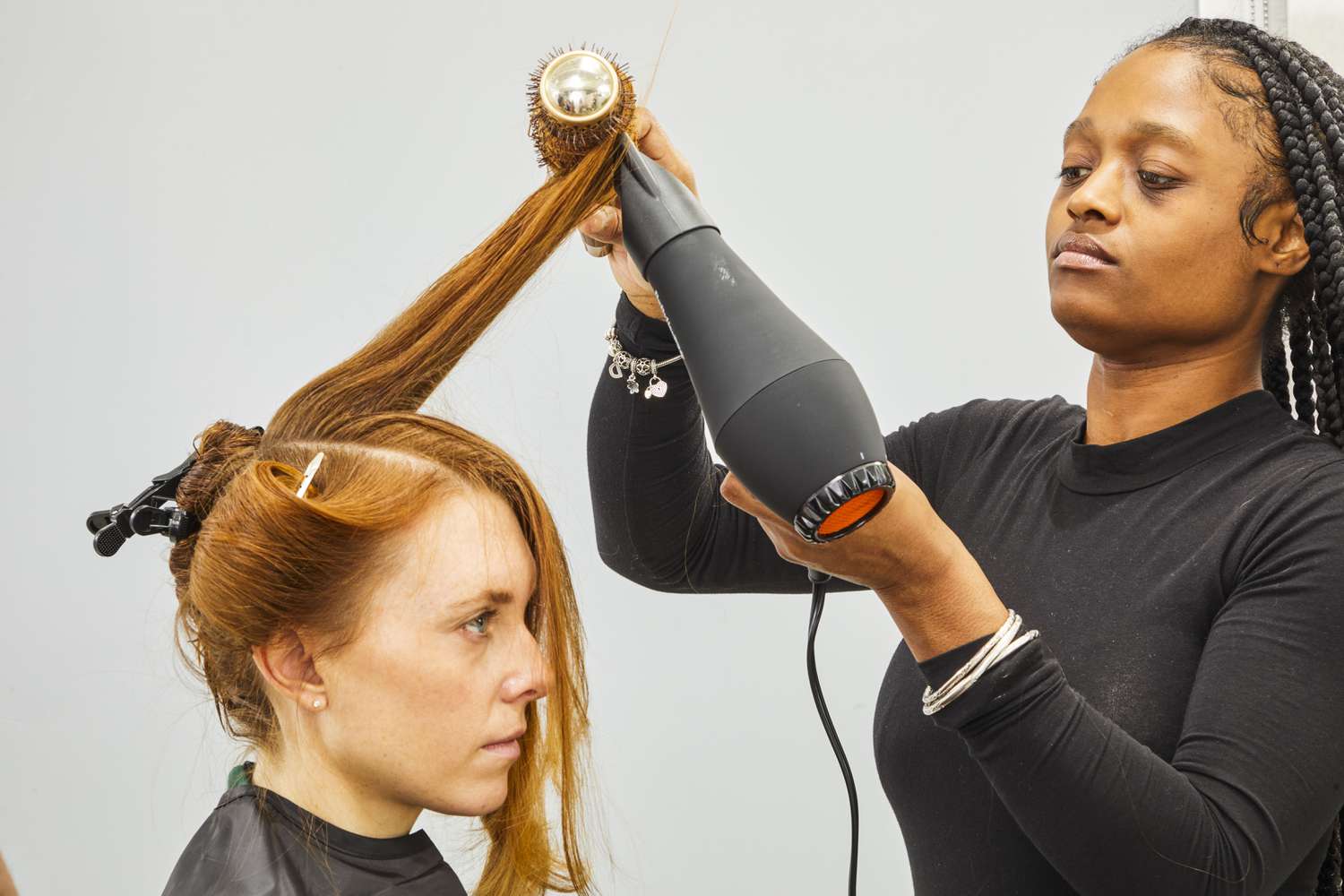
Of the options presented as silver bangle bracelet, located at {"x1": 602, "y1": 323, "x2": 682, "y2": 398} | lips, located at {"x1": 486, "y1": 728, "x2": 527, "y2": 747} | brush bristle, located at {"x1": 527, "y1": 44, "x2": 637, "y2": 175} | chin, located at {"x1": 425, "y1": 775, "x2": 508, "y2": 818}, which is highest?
brush bristle, located at {"x1": 527, "y1": 44, "x2": 637, "y2": 175}

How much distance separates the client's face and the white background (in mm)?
789

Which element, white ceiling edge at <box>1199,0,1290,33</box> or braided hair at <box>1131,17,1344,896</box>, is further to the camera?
white ceiling edge at <box>1199,0,1290,33</box>

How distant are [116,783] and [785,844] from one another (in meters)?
0.94

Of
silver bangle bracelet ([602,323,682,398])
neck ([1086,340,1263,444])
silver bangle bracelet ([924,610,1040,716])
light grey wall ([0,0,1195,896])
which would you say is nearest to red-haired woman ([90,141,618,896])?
silver bangle bracelet ([602,323,682,398])

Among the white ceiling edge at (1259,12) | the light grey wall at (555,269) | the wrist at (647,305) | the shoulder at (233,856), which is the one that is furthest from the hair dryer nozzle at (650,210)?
the white ceiling edge at (1259,12)

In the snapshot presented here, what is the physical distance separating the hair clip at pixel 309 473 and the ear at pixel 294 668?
0.10m

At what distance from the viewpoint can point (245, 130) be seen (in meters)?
1.77

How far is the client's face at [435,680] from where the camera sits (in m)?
0.89

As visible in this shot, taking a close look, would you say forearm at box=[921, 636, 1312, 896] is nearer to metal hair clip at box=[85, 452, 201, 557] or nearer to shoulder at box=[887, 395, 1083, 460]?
shoulder at box=[887, 395, 1083, 460]

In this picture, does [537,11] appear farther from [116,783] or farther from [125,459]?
[116,783]

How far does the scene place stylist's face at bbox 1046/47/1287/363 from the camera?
2.86 feet

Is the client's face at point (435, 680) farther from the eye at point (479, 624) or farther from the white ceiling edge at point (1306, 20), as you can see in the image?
the white ceiling edge at point (1306, 20)

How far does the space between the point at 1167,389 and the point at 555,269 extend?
3.06 ft

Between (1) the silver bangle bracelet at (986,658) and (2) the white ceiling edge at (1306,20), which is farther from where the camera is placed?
(2) the white ceiling edge at (1306,20)
